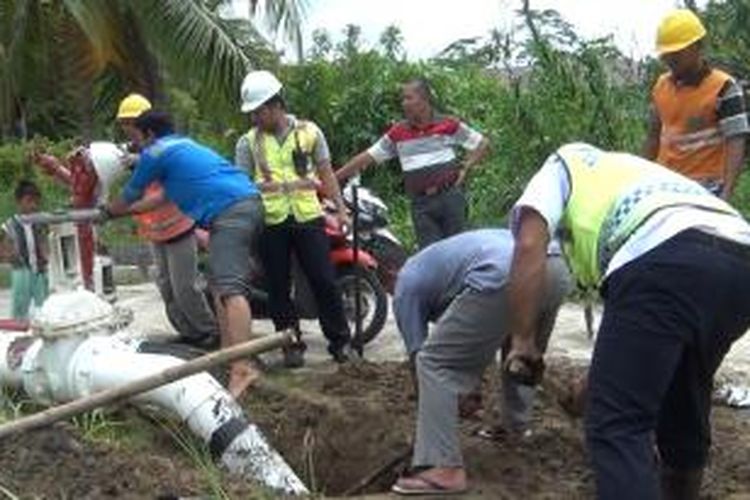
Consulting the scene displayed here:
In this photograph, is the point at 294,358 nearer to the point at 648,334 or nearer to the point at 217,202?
the point at 217,202

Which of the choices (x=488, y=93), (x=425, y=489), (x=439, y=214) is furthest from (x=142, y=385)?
(x=488, y=93)

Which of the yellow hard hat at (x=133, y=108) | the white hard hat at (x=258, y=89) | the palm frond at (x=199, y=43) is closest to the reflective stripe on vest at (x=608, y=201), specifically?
the white hard hat at (x=258, y=89)

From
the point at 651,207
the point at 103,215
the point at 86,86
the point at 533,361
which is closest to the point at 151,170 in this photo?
the point at 103,215

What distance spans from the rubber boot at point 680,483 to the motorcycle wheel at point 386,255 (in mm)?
4935

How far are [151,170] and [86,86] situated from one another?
10832 mm

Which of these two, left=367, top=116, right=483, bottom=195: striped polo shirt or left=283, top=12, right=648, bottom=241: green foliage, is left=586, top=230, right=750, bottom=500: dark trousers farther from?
left=283, top=12, right=648, bottom=241: green foliage

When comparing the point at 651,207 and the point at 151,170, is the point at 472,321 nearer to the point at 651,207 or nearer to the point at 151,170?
the point at 651,207

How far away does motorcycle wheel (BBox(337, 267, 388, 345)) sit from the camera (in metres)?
9.34

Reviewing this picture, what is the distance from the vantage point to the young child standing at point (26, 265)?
911 centimetres

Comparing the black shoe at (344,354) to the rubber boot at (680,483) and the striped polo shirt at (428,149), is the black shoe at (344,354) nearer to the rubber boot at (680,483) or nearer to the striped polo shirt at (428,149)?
the striped polo shirt at (428,149)

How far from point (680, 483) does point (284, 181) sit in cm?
413

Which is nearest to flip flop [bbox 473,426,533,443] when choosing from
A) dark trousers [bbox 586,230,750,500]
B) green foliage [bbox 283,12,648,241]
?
dark trousers [bbox 586,230,750,500]

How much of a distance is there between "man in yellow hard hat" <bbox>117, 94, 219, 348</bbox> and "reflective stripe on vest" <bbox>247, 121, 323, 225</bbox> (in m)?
0.50

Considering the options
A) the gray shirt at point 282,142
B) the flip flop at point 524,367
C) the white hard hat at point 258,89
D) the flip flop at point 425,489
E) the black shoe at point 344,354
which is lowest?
the black shoe at point 344,354
